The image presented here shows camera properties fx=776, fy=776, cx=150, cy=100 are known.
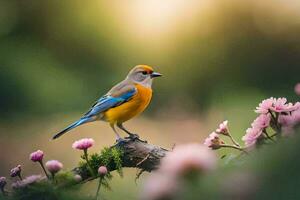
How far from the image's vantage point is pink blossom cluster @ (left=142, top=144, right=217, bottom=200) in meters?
0.41

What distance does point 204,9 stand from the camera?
5758 millimetres

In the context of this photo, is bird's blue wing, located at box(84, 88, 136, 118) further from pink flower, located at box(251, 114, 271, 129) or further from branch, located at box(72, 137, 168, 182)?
pink flower, located at box(251, 114, 271, 129)

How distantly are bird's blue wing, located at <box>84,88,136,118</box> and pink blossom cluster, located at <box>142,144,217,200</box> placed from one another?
5.45 feet

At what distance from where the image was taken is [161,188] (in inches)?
16.2

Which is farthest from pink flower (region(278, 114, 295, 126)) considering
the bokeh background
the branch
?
the bokeh background

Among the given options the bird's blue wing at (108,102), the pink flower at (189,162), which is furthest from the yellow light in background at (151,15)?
the pink flower at (189,162)

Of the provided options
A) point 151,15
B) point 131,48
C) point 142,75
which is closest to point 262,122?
point 142,75

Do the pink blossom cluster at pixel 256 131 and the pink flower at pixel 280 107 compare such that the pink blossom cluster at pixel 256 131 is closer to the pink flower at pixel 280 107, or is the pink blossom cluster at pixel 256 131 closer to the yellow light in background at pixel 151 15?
the pink flower at pixel 280 107

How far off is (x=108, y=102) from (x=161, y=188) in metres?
1.72

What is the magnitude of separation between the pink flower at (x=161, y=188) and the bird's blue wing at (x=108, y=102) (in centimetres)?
167

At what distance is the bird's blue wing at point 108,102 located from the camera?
2.10 m

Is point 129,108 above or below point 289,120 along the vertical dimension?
above

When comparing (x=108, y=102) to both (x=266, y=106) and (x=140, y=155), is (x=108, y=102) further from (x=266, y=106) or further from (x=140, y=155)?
(x=266, y=106)

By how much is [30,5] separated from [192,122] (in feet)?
4.70
